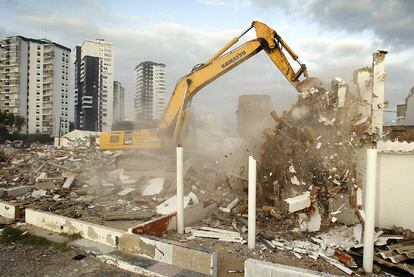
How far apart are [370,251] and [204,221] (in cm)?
429

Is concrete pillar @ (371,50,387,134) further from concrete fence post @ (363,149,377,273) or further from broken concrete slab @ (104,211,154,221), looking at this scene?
broken concrete slab @ (104,211,154,221)

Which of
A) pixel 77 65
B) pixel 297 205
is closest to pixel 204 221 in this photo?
pixel 297 205

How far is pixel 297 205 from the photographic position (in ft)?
24.1

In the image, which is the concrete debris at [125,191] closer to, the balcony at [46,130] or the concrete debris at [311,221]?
the concrete debris at [311,221]

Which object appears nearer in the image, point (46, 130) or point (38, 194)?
point (38, 194)

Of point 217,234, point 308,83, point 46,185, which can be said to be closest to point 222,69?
point 308,83

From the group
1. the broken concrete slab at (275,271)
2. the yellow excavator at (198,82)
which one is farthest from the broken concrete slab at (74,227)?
the yellow excavator at (198,82)

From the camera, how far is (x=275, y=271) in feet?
14.7

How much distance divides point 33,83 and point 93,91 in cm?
1661

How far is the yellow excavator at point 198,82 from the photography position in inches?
434

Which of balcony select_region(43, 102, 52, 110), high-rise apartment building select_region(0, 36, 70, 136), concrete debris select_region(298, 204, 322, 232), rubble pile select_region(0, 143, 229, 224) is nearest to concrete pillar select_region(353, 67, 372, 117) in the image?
concrete debris select_region(298, 204, 322, 232)

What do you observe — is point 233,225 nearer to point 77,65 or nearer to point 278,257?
point 278,257

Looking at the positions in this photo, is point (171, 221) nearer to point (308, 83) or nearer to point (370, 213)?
point (370, 213)

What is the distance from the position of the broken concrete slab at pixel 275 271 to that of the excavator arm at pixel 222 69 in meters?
7.22
